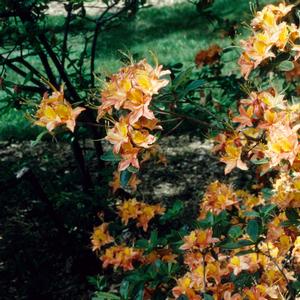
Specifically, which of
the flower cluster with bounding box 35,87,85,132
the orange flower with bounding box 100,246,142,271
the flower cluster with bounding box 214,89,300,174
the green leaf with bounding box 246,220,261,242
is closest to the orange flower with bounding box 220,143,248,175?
the flower cluster with bounding box 214,89,300,174

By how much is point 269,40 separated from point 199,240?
2.13 ft

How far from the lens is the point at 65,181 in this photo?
3.32 metres

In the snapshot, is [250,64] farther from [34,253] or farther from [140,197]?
[140,197]

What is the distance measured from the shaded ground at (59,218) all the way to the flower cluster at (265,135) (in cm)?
122

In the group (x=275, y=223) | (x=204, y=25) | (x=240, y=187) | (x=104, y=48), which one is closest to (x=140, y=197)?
(x=240, y=187)

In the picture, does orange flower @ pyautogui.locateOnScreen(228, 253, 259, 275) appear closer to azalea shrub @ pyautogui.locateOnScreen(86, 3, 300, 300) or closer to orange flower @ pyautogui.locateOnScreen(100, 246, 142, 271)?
azalea shrub @ pyautogui.locateOnScreen(86, 3, 300, 300)

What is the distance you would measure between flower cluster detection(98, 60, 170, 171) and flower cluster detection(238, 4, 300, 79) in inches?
12.0

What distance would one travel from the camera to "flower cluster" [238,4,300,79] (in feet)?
5.84

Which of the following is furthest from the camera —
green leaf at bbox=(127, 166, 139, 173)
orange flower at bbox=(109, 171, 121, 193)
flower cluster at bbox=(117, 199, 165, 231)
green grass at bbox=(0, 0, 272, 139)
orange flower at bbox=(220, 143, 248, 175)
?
green grass at bbox=(0, 0, 272, 139)

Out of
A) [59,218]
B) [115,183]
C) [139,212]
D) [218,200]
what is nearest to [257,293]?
[218,200]

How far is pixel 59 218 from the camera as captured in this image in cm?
314

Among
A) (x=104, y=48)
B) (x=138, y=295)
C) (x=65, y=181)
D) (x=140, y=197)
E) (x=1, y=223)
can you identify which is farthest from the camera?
(x=104, y=48)

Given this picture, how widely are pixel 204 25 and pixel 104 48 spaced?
1.40 m

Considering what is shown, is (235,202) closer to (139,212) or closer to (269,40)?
(139,212)
